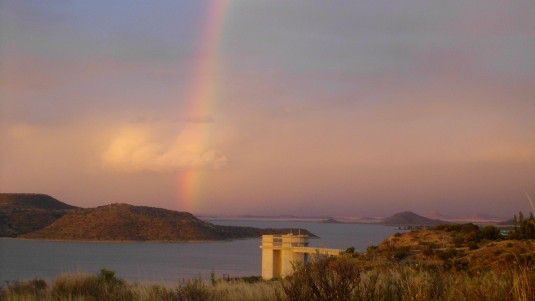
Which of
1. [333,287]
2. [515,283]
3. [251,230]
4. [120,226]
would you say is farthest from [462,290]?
[251,230]

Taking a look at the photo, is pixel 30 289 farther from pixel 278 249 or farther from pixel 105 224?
pixel 105 224

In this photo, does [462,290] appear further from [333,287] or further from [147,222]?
[147,222]

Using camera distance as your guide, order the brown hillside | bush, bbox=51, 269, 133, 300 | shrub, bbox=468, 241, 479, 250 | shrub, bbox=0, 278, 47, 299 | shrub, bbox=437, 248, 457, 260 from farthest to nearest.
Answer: shrub, bbox=468, 241, 479, 250 → shrub, bbox=437, 248, 457, 260 → the brown hillside → shrub, bbox=0, 278, 47, 299 → bush, bbox=51, 269, 133, 300

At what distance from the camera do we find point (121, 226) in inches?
4705

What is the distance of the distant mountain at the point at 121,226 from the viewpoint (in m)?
119

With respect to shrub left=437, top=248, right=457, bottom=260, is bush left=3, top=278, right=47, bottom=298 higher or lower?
lower

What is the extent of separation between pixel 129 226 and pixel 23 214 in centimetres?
2341

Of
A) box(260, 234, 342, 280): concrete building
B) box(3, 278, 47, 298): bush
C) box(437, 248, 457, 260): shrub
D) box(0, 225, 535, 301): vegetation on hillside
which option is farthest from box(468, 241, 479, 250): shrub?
box(3, 278, 47, 298): bush

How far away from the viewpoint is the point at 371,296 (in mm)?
9453

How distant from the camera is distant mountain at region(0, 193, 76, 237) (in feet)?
407

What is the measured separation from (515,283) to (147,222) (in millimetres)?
120433

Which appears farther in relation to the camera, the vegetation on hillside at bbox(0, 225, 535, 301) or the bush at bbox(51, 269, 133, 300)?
the bush at bbox(51, 269, 133, 300)

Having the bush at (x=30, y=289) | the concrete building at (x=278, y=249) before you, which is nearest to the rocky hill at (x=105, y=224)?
the concrete building at (x=278, y=249)

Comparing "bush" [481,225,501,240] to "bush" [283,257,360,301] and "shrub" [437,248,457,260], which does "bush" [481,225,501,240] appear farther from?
"bush" [283,257,360,301]
